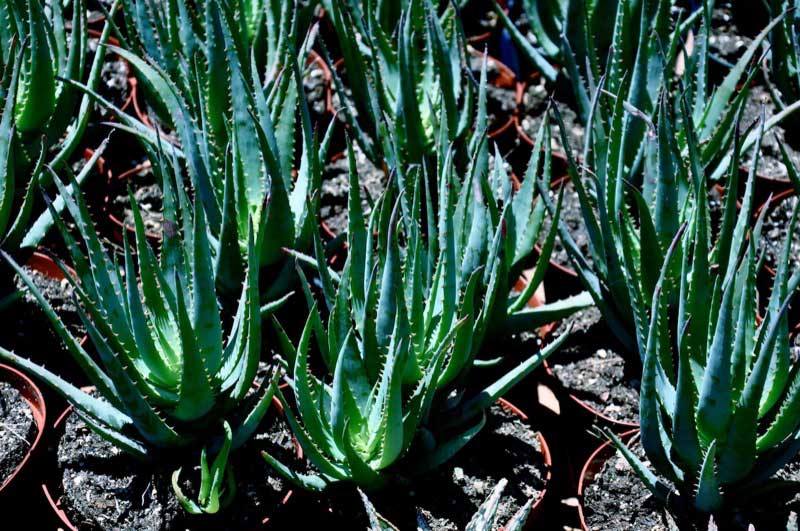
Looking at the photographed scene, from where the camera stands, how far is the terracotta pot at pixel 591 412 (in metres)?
1.60

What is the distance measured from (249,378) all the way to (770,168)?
53.3 inches

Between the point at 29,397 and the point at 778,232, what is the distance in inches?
58.3

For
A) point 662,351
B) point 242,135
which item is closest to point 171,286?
point 242,135

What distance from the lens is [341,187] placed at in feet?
6.89

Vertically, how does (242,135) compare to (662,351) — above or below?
above

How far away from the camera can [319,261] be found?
1.44 metres

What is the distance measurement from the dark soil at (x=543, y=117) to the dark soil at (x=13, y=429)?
4.06 ft

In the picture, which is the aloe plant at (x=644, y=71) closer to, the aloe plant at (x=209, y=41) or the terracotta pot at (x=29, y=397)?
the aloe plant at (x=209, y=41)

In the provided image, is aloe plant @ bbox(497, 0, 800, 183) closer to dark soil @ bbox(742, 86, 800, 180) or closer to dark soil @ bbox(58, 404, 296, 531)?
dark soil @ bbox(742, 86, 800, 180)

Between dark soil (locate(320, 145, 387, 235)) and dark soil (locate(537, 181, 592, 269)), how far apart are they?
1.16ft

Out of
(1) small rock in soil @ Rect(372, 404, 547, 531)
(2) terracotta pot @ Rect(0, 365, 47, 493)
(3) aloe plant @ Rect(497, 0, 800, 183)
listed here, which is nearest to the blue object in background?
(3) aloe plant @ Rect(497, 0, 800, 183)

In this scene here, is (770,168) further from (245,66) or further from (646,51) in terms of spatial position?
(245,66)

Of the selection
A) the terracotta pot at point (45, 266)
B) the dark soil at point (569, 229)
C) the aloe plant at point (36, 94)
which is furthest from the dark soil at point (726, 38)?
the terracotta pot at point (45, 266)

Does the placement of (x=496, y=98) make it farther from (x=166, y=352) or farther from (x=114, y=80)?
(x=166, y=352)
